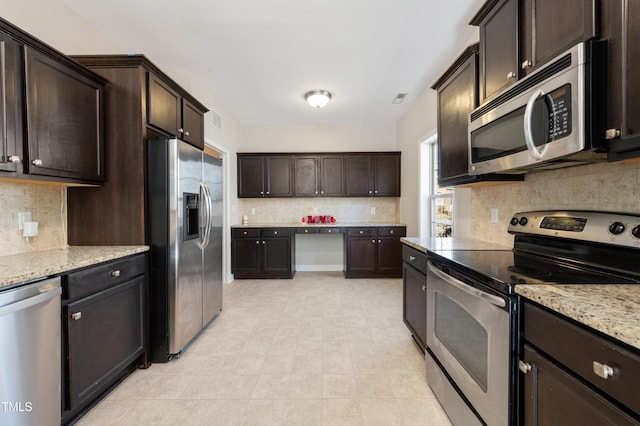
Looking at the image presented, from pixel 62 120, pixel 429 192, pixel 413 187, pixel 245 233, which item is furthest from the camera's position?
pixel 245 233

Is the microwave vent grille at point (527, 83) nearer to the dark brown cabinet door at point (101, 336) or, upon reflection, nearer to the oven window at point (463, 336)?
the oven window at point (463, 336)

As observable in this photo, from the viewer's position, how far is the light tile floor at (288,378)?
1655mm

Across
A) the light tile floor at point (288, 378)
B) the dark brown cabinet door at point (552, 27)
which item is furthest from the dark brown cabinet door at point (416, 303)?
the dark brown cabinet door at point (552, 27)

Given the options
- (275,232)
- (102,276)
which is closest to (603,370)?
(102,276)

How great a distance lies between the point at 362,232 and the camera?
4715 millimetres

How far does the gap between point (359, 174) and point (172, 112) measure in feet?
10.6

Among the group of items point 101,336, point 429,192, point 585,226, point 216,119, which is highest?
point 216,119

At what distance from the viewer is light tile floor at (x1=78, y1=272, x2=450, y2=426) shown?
166cm

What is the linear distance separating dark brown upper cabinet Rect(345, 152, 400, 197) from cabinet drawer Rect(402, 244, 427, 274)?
2.63 meters

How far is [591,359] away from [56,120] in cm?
273

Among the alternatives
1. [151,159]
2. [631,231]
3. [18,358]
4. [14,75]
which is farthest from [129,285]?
[631,231]

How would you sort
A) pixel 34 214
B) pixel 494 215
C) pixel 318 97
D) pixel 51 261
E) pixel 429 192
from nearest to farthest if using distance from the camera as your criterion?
pixel 51 261 → pixel 34 214 → pixel 494 215 → pixel 318 97 → pixel 429 192

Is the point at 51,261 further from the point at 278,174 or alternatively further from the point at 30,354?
the point at 278,174

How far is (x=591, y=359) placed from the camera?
30.7 inches
